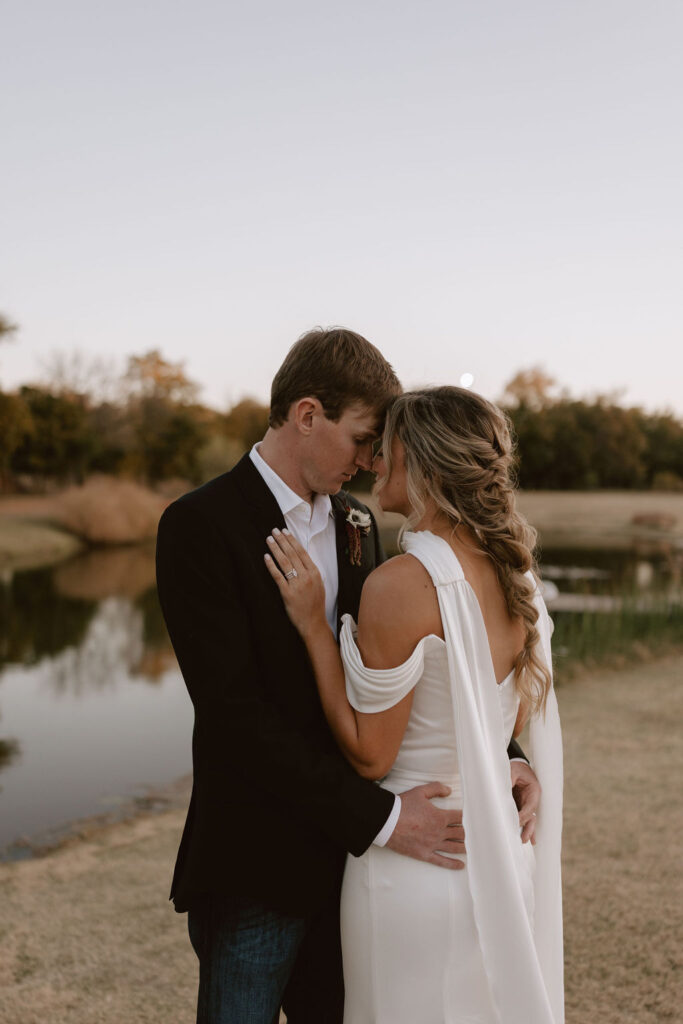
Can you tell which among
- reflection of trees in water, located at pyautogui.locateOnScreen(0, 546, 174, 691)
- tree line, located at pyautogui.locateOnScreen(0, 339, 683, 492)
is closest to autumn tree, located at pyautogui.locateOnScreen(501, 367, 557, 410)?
tree line, located at pyautogui.locateOnScreen(0, 339, 683, 492)

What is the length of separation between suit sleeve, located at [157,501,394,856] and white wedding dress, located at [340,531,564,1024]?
0.44ft

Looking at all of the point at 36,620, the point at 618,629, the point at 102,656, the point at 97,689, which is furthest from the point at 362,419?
the point at 36,620

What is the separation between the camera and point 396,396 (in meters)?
2.11

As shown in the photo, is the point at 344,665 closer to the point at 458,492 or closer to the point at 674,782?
the point at 458,492

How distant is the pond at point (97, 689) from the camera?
6.78 m

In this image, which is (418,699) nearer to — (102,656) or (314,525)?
(314,525)

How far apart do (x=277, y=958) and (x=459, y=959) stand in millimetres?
415

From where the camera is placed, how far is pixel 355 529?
7.52 feet

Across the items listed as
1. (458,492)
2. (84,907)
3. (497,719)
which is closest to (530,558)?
(458,492)

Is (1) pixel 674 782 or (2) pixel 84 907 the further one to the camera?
(1) pixel 674 782

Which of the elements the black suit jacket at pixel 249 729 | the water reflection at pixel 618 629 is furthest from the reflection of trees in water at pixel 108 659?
the black suit jacket at pixel 249 729

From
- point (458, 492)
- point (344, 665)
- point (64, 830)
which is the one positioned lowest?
point (64, 830)

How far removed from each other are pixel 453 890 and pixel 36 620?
1469 centimetres

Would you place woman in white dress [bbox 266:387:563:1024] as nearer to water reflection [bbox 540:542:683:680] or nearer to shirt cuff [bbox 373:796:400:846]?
shirt cuff [bbox 373:796:400:846]
